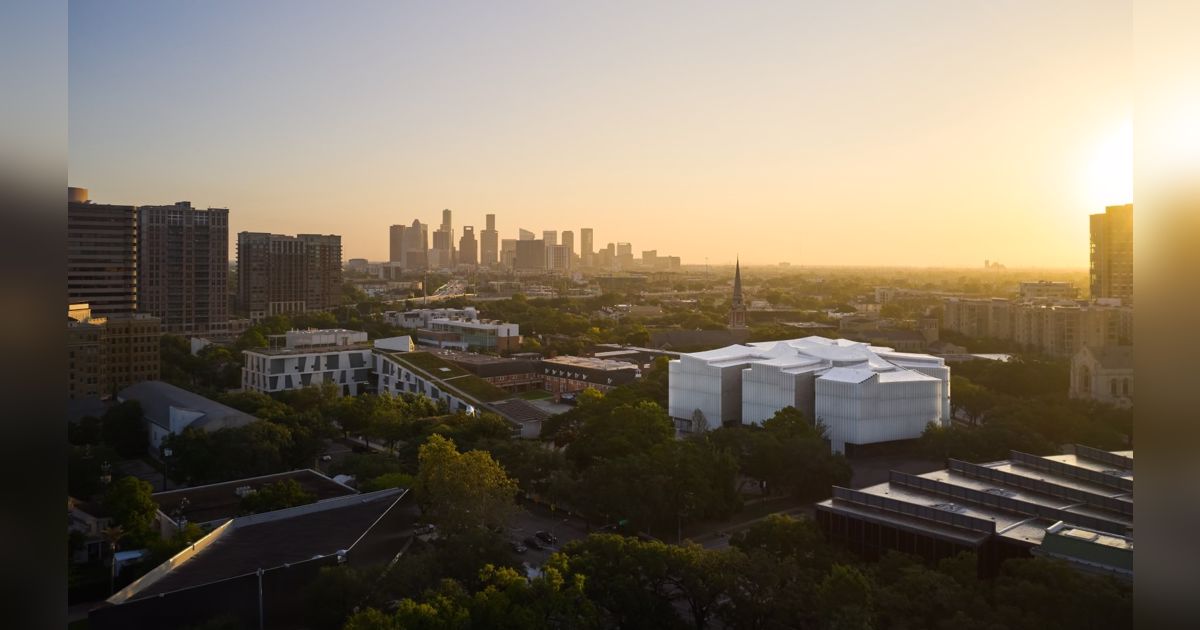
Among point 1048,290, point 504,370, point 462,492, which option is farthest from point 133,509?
point 1048,290

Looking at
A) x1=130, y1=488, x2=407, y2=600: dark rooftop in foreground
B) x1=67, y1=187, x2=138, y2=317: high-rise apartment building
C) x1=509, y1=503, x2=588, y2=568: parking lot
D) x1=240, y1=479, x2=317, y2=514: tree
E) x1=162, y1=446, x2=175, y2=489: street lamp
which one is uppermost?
x1=67, y1=187, x2=138, y2=317: high-rise apartment building

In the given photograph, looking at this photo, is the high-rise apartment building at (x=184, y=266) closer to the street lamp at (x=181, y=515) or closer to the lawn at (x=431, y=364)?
the lawn at (x=431, y=364)

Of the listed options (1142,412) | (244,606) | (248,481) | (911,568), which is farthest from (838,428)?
(1142,412)

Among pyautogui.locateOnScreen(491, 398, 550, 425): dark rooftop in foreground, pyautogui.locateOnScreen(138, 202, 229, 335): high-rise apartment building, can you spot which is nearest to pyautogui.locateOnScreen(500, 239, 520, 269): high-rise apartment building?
pyautogui.locateOnScreen(138, 202, 229, 335): high-rise apartment building

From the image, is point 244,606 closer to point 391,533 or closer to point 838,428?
point 391,533

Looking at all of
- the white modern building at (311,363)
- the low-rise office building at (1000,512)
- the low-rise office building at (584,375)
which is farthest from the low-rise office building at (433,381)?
the low-rise office building at (1000,512)

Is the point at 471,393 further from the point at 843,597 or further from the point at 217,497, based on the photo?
the point at 843,597

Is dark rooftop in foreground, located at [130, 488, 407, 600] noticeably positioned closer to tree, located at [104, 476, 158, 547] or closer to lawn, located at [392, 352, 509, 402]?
tree, located at [104, 476, 158, 547]
